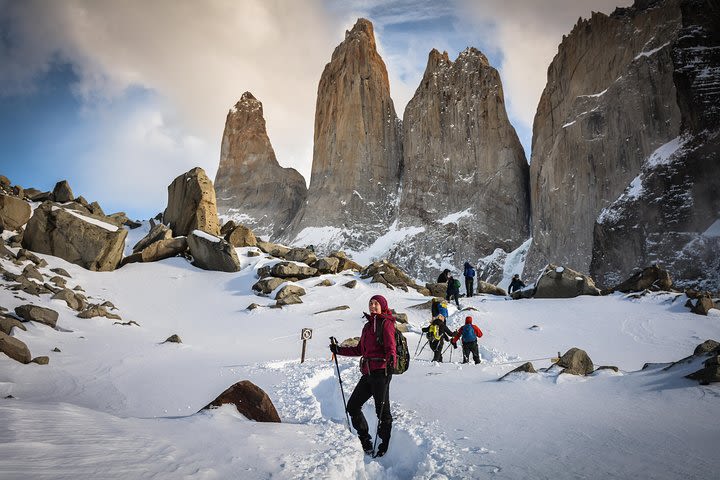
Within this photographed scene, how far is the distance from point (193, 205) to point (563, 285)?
25174 millimetres

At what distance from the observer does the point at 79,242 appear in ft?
67.7

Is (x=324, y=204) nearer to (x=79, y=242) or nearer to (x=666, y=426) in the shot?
(x=79, y=242)

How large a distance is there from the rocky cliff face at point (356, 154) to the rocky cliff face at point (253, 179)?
1075 centimetres

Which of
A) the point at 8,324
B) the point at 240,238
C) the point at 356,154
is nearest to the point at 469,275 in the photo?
the point at 240,238

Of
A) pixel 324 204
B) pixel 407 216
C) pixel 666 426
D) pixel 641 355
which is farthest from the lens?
pixel 324 204

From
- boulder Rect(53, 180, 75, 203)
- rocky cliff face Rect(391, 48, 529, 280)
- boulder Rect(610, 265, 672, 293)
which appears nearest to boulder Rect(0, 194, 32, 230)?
boulder Rect(53, 180, 75, 203)

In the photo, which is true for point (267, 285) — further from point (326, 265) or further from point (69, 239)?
point (69, 239)

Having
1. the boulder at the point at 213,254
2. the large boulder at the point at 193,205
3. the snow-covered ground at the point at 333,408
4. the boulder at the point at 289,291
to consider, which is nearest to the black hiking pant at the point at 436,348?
the snow-covered ground at the point at 333,408

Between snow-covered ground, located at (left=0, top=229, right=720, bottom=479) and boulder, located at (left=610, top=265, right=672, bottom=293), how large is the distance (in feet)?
13.3

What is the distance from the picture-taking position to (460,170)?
6744cm

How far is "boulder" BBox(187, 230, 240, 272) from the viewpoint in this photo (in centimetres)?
2331

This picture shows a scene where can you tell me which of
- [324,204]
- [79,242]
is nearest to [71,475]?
[79,242]

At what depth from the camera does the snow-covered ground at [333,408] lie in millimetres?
3055

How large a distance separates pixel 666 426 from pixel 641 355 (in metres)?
9.10
